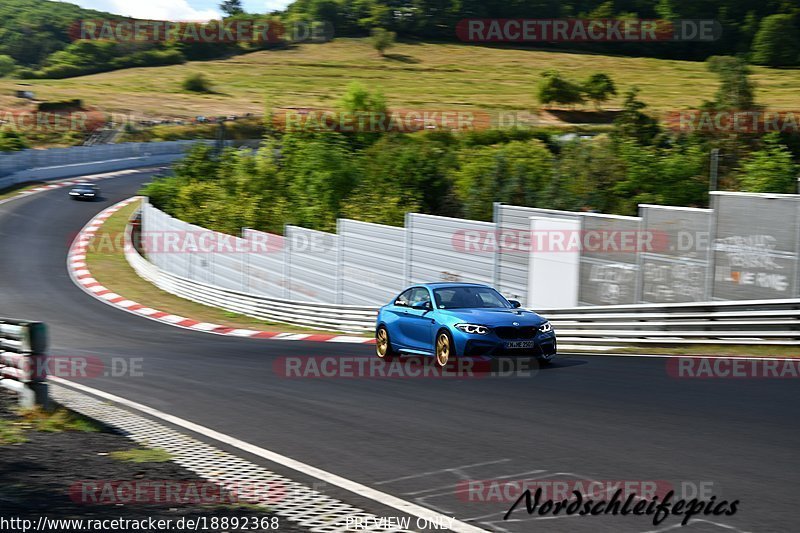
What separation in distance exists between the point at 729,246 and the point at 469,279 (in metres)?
6.80

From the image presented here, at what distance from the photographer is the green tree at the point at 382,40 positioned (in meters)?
132

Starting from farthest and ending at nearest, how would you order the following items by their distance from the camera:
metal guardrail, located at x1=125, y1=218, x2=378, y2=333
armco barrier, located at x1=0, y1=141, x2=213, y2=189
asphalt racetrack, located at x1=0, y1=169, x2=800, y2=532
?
1. armco barrier, located at x1=0, y1=141, x2=213, y2=189
2. metal guardrail, located at x1=125, y1=218, x2=378, y2=333
3. asphalt racetrack, located at x1=0, y1=169, x2=800, y2=532

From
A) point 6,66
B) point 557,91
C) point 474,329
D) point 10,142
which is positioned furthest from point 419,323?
point 6,66

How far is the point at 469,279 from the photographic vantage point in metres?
21.7

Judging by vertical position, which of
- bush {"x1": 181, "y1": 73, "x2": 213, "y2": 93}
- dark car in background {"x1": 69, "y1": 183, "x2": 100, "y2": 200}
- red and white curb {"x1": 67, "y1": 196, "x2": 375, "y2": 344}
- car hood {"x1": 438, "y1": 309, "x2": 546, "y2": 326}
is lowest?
red and white curb {"x1": 67, "y1": 196, "x2": 375, "y2": 344}

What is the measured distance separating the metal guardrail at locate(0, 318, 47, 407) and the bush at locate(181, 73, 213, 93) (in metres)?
118

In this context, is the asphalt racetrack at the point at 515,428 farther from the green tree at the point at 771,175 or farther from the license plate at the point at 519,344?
the green tree at the point at 771,175

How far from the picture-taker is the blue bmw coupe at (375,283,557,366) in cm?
1397

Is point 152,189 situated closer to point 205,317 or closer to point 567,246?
point 205,317

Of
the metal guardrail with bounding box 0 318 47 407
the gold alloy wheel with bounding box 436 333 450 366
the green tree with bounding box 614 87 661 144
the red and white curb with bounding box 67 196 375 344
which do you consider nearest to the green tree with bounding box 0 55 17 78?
the red and white curb with bounding box 67 196 375 344

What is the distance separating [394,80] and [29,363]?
108 meters

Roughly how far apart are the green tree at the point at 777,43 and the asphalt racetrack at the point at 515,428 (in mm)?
92779

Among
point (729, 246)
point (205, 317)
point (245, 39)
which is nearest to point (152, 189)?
point (205, 317)

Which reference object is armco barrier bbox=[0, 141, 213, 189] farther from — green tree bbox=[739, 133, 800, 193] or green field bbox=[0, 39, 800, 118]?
green tree bbox=[739, 133, 800, 193]
